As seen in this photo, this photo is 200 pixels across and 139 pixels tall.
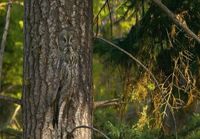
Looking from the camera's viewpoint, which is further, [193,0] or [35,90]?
[193,0]

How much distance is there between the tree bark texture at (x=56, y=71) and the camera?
401 centimetres

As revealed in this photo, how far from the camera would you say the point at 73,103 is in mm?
4035

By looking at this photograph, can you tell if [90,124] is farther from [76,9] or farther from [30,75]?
[76,9]

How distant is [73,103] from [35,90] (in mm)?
298

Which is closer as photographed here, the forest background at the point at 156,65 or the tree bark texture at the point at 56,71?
the tree bark texture at the point at 56,71

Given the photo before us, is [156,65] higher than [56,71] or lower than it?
higher

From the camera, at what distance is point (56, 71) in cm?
403

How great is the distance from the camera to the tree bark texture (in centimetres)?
401

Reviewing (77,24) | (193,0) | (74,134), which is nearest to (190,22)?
(193,0)

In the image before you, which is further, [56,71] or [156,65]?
[156,65]

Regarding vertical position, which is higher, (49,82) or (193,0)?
(193,0)

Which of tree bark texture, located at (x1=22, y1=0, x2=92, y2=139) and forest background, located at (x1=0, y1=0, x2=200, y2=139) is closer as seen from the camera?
tree bark texture, located at (x1=22, y1=0, x2=92, y2=139)

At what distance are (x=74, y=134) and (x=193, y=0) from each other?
195cm

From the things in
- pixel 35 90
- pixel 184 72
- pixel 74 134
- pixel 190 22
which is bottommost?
pixel 74 134
